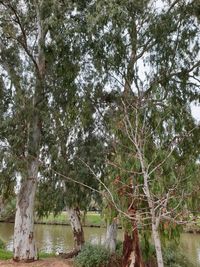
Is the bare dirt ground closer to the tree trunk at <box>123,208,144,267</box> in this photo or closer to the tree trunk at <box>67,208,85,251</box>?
the tree trunk at <box>123,208,144,267</box>

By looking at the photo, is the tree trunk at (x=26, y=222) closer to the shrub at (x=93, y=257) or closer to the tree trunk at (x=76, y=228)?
the shrub at (x=93, y=257)

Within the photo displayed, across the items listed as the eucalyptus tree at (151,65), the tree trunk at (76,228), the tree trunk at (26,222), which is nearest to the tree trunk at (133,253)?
the eucalyptus tree at (151,65)

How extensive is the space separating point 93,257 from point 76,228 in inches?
Result: 105

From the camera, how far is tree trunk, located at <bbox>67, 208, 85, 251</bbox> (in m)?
11.8

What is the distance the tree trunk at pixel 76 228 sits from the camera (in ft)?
38.6

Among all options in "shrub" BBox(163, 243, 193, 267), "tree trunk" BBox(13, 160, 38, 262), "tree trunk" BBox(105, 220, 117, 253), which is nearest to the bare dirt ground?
"tree trunk" BBox(13, 160, 38, 262)

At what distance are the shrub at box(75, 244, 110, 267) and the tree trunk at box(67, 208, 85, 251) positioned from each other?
188 centimetres

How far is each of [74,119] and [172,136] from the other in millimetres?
2842

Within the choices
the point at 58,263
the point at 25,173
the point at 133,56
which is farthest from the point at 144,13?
the point at 58,263

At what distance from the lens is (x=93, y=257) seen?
370 inches

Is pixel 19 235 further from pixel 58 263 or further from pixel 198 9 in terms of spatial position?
pixel 198 9

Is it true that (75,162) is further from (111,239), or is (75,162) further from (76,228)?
(76,228)

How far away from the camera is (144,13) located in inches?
392

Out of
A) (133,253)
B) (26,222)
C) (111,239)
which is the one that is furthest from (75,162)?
(133,253)
